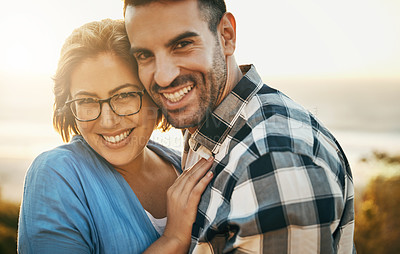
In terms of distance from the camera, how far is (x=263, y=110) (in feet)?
5.15

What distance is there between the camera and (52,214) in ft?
5.17

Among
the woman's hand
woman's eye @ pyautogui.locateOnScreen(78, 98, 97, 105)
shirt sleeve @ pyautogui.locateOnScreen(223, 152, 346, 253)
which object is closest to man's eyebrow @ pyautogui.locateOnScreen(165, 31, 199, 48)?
woman's eye @ pyautogui.locateOnScreen(78, 98, 97, 105)

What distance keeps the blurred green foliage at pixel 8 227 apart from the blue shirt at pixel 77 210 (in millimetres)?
2420

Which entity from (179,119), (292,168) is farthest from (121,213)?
(292,168)

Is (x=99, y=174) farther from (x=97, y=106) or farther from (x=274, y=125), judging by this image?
(x=274, y=125)

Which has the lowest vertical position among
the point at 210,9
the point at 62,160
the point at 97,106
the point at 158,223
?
the point at 158,223

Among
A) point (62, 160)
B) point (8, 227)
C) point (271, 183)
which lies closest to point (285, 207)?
point (271, 183)

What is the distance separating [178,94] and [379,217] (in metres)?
3.36

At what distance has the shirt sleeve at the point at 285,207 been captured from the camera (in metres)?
1.29

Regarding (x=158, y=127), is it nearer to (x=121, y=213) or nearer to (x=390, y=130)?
(x=121, y=213)

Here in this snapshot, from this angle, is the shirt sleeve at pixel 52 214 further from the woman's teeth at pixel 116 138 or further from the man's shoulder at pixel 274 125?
the man's shoulder at pixel 274 125

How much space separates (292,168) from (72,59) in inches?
47.7

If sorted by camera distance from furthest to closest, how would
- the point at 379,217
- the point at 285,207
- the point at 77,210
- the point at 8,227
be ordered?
the point at 379,217, the point at 8,227, the point at 77,210, the point at 285,207

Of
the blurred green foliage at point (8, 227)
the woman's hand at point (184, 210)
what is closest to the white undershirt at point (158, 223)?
the woman's hand at point (184, 210)
